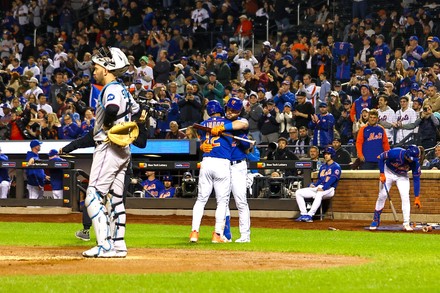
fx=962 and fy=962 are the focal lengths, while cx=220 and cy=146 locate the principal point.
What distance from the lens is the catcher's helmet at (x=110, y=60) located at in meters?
11.1

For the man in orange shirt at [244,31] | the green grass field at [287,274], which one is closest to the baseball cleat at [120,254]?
the green grass field at [287,274]

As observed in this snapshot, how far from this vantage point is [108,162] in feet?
35.5

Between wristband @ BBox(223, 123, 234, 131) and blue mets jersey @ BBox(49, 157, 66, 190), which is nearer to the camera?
wristband @ BBox(223, 123, 234, 131)

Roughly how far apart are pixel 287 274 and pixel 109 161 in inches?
98.7

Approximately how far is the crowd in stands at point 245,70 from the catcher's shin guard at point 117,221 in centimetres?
869

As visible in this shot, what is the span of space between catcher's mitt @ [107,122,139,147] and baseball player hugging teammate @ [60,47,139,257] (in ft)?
0.14

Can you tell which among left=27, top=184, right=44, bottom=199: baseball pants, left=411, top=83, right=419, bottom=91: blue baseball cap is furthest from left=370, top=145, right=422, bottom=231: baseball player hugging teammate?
left=27, top=184, right=44, bottom=199: baseball pants

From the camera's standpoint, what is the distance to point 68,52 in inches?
1310

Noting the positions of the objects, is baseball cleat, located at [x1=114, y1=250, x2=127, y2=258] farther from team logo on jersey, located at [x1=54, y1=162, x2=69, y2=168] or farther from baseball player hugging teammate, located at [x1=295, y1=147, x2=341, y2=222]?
team logo on jersey, located at [x1=54, y1=162, x2=69, y2=168]

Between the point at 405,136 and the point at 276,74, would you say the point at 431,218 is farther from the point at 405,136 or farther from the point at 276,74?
the point at 276,74

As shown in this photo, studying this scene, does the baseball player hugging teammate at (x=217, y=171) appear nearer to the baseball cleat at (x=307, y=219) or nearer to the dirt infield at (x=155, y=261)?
the dirt infield at (x=155, y=261)

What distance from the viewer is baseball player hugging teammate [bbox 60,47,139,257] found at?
424 inches

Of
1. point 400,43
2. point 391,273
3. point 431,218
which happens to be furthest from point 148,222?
point 391,273

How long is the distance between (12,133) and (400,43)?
1100 cm
